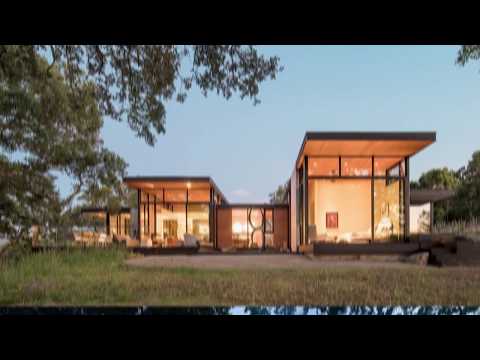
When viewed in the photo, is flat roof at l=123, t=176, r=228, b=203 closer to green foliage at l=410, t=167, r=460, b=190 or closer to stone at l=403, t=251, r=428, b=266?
stone at l=403, t=251, r=428, b=266

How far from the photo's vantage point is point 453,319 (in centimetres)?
133

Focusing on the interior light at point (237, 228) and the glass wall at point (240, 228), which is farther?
the interior light at point (237, 228)

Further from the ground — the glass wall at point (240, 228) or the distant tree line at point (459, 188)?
the distant tree line at point (459, 188)

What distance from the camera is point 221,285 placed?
20.4 ft

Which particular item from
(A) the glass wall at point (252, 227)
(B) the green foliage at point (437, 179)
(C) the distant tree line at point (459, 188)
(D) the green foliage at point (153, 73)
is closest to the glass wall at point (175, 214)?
(A) the glass wall at point (252, 227)

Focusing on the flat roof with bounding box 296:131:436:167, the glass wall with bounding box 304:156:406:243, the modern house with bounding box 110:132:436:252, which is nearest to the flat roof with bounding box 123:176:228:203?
the modern house with bounding box 110:132:436:252

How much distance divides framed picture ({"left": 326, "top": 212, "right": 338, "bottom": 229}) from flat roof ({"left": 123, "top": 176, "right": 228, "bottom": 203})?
5224 millimetres

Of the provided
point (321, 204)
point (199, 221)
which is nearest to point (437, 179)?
point (321, 204)

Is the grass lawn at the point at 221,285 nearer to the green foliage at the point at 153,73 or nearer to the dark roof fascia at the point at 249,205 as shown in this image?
the green foliage at the point at 153,73

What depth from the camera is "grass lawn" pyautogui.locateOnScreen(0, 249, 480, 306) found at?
5176 millimetres

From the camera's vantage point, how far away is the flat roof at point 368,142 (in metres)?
10.6
